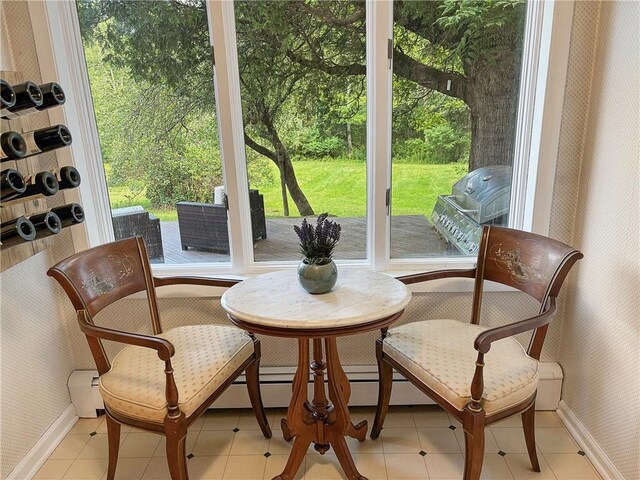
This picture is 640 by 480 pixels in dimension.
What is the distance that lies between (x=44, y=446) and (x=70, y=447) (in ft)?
0.35

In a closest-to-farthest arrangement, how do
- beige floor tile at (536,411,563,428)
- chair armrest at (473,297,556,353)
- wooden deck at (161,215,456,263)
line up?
chair armrest at (473,297,556,353), beige floor tile at (536,411,563,428), wooden deck at (161,215,456,263)

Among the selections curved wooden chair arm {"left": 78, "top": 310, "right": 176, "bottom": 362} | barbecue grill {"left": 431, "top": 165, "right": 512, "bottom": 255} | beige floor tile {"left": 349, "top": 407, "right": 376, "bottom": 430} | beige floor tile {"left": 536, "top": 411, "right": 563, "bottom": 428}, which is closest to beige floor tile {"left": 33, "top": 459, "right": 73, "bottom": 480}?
curved wooden chair arm {"left": 78, "top": 310, "right": 176, "bottom": 362}

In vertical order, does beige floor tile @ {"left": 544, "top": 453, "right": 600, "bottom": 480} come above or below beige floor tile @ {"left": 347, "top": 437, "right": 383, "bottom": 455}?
below

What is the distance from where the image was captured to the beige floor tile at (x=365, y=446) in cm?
188

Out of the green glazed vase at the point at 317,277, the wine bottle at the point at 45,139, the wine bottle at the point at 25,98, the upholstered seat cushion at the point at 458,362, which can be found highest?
the wine bottle at the point at 25,98

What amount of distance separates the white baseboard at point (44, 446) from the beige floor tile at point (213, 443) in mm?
629

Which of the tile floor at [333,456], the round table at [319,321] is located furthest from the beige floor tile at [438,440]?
the round table at [319,321]

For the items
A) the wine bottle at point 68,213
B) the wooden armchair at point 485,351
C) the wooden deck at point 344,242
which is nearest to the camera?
the wooden armchair at point 485,351

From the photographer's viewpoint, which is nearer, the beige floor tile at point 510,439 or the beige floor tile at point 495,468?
the beige floor tile at point 495,468

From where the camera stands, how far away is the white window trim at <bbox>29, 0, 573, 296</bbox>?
1.80 m

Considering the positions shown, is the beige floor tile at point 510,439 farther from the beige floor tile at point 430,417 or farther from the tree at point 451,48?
the tree at point 451,48

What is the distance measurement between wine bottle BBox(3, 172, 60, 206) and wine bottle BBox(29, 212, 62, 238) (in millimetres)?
75

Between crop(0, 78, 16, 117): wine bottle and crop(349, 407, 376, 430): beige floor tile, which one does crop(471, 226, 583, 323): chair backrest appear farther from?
crop(0, 78, 16, 117): wine bottle

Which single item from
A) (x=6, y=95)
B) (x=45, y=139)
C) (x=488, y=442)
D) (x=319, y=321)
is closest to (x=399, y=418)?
(x=488, y=442)
